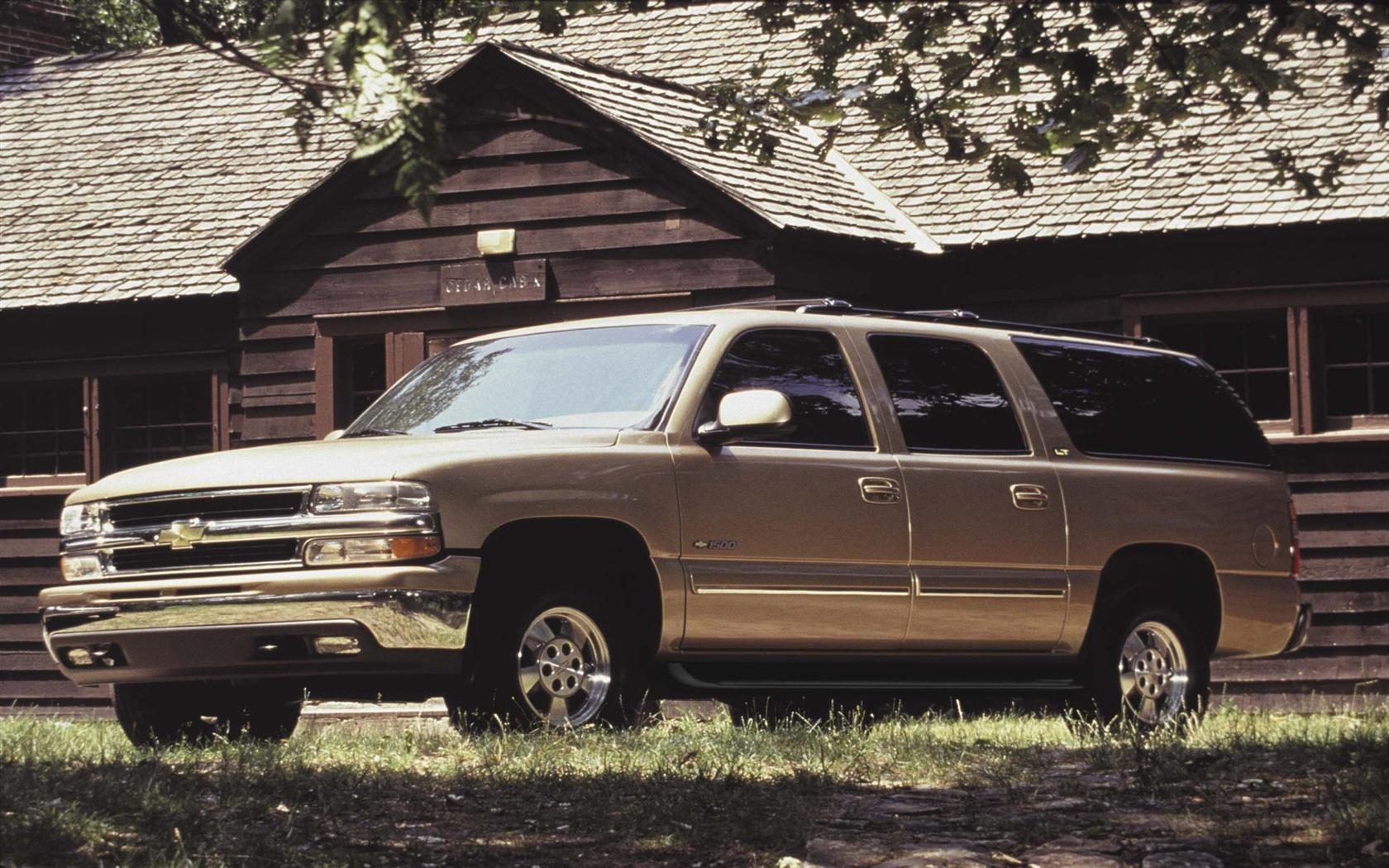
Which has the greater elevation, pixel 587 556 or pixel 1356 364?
pixel 1356 364

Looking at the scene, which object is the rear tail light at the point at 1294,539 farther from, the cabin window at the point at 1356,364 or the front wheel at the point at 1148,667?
the cabin window at the point at 1356,364

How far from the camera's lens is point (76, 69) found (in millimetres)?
20750

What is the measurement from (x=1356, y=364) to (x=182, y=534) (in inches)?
367

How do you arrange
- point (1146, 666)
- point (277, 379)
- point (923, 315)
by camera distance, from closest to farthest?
point (923, 315) < point (1146, 666) < point (277, 379)

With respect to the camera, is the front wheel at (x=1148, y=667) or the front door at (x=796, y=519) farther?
the front wheel at (x=1148, y=667)

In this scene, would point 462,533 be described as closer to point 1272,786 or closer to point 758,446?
point 758,446

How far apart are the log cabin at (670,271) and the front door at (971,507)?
3977 mm

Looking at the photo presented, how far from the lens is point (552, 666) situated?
7578 mm

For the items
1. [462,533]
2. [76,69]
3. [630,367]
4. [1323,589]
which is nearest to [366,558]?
[462,533]

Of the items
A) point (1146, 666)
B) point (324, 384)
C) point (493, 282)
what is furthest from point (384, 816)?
point (324, 384)

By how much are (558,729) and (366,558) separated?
95cm

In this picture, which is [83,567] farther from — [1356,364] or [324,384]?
[1356,364]

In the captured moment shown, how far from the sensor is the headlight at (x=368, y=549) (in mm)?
7152

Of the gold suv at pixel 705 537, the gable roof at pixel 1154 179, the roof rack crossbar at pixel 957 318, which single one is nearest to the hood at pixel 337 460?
the gold suv at pixel 705 537
